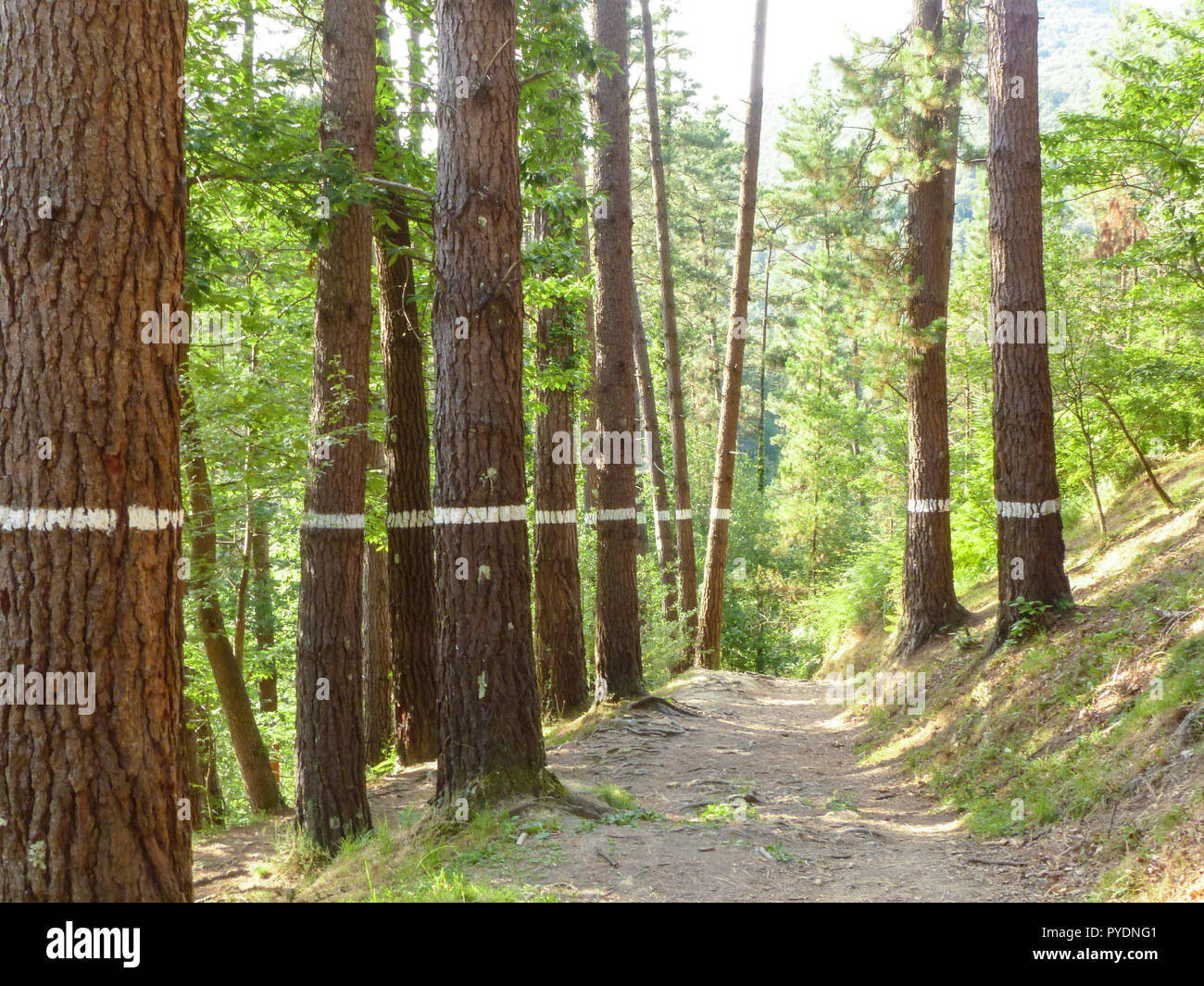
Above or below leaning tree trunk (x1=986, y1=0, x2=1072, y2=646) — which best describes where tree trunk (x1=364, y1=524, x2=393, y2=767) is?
below

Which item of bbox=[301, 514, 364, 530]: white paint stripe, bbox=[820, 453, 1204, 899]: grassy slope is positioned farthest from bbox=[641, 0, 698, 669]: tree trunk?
bbox=[301, 514, 364, 530]: white paint stripe

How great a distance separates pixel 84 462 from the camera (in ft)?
10.4

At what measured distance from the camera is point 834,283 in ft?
43.1

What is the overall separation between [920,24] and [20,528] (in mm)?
12305

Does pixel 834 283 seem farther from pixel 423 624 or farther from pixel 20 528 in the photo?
pixel 20 528

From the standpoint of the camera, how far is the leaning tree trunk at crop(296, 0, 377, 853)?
7164 millimetres

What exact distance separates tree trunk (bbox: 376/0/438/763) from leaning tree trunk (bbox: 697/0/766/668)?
628 cm

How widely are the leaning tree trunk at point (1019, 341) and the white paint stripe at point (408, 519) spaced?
18.8 ft

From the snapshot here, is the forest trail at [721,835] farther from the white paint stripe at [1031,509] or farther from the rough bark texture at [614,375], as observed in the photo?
the white paint stripe at [1031,509]

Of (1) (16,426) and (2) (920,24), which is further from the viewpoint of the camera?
(2) (920,24)

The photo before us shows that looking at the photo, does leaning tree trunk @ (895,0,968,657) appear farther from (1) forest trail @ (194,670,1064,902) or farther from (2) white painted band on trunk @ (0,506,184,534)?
(2) white painted band on trunk @ (0,506,184,534)

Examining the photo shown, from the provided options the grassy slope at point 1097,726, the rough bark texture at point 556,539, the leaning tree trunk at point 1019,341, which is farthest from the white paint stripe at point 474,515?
the leaning tree trunk at point 1019,341

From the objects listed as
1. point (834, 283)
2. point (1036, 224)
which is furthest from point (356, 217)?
point (834, 283)

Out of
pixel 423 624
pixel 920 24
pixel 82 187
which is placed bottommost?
pixel 423 624
